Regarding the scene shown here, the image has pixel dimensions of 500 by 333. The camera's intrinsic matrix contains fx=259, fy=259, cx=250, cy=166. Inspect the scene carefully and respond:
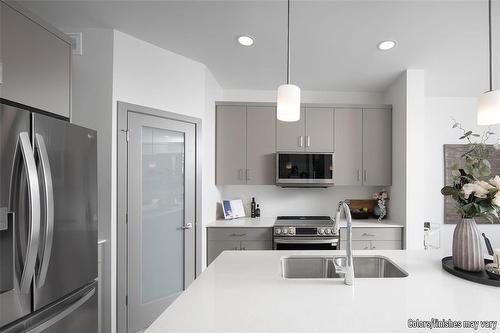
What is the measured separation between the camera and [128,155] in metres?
2.24

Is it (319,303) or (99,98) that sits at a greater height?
(99,98)

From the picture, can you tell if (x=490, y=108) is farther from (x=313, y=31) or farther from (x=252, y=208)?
(x=252, y=208)

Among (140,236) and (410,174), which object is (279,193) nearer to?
(410,174)

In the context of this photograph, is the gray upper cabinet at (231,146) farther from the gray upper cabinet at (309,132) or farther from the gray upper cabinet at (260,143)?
the gray upper cabinet at (309,132)

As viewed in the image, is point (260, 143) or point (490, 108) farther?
point (260, 143)

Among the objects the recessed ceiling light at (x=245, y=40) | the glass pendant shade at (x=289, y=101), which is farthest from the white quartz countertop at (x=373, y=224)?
the recessed ceiling light at (x=245, y=40)

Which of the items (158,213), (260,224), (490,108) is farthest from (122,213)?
(490,108)

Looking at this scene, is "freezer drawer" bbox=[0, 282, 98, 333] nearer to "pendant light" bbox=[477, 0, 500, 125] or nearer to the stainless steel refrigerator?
the stainless steel refrigerator

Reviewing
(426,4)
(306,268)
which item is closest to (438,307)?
(306,268)

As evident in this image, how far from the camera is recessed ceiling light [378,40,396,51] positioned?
2352 mm

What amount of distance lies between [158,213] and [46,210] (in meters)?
1.26

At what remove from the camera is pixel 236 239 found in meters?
2.98

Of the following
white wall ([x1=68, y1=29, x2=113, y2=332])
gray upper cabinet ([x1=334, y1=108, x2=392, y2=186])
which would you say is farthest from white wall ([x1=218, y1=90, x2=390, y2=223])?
white wall ([x1=68, y1=29, x2=113, y2=332])

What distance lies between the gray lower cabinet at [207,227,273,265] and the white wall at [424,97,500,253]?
2351 millimetres
